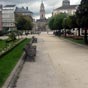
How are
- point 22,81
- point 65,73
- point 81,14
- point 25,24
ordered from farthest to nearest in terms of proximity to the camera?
point 25,24
point 81,14
point 65,73
point 22,81

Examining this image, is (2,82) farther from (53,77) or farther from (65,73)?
(65,73)

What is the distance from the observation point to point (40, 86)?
1198 cm

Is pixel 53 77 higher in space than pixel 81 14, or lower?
lower

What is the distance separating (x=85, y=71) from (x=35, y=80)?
11.0 ft

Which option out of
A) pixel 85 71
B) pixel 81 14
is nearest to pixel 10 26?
pixel 81 14

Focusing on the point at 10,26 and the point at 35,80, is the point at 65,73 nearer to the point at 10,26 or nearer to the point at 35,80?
the point at 35,80

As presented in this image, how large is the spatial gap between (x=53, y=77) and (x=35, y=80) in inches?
40.0

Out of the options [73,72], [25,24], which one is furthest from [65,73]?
[25,24]

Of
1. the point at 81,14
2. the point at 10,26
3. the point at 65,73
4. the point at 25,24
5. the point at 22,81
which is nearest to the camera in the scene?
the point at 22,81

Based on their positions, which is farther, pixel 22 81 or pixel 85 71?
pixel 85 71

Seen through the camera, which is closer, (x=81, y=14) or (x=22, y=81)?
(x=22, y=81)

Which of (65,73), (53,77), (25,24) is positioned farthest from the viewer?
(25,24)

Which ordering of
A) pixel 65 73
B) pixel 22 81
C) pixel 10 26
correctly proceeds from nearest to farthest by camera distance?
pixel 22 81, pixel 65 73, pixel 10 26

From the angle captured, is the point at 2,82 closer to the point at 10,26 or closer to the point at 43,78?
the point at 43,78
